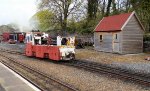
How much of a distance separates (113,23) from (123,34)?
2432mm

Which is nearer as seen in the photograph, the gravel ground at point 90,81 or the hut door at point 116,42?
the gravel ground at point 90,81

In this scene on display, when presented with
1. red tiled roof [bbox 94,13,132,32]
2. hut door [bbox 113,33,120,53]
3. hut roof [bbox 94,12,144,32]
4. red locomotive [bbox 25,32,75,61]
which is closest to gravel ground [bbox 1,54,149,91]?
red locomotive [bbox 25,32,75,61]

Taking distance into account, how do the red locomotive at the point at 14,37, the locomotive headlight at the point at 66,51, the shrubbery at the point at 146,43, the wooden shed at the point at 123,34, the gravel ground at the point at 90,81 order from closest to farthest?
the gravel ground at the point at 90,81
the locomotive headlight at the point at 66,51
the wooden shed at the point at 123,34
the shrubbery at the point at 146,43
the red locomotive at the point at 14,37

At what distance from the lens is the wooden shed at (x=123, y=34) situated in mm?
33650

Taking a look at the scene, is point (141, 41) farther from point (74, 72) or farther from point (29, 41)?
point (74, 72)

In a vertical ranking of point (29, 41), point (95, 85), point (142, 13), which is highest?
point (142, 13)

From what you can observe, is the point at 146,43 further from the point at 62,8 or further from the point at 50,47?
the point at 62,8

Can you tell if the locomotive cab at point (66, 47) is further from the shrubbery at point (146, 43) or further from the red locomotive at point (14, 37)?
the red locomotive at point (14, 37)

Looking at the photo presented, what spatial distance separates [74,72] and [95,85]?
5049 millimetres

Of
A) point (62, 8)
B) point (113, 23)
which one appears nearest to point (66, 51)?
point (113, 23)

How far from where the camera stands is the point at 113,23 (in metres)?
35.5

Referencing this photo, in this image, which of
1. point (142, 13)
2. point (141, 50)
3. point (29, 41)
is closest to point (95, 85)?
point (29, 41)

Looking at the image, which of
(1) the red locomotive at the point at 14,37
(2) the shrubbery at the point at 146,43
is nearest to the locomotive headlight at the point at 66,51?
(2) the shrubbery at the point at 146,43

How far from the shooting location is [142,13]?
1709 inches
